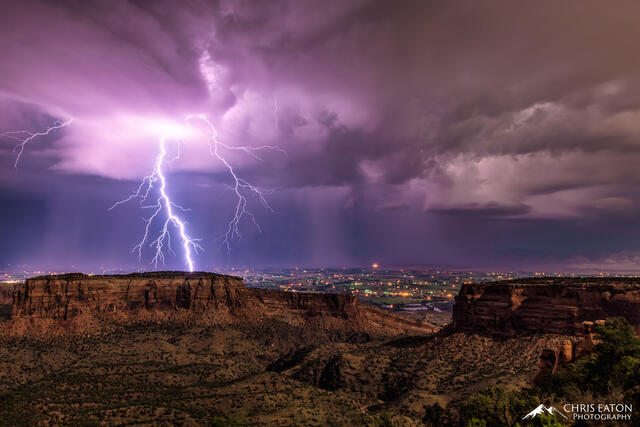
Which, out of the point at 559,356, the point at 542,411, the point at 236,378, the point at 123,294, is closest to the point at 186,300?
the point at 123,294

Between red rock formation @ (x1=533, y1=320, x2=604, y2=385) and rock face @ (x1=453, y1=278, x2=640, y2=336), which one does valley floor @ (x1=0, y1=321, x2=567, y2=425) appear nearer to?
rock face @ (x1=453, y1=278, x2=640, y2=336)

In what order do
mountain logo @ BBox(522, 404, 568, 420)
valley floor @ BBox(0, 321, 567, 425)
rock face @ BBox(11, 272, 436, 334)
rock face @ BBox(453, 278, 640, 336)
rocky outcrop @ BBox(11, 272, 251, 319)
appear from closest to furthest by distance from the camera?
mountain logo @ BBox(522, 404, 568, 420) < valley floor @ BBox(0, 321, 567, 425) < rock face @ BBox(453, 278, 640, 336) < rocky outcrop @ BBox(11, 272, 251, 319) < rock face @ BBox(11, 272, 436, 334)

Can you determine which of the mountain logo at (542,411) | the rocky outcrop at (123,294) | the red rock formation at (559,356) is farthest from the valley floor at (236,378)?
the red rock formation at (559,356)

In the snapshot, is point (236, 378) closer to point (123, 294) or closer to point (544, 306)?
point (123, 294)

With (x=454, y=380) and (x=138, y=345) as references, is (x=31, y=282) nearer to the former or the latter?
(x=138, y=345)

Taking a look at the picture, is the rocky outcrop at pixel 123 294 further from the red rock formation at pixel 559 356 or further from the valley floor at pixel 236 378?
the red rock formation at pixel 559 356

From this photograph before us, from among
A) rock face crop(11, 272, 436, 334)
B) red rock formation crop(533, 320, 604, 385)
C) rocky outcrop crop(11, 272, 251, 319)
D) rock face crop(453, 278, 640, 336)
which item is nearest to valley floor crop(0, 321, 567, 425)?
rock face crop(453, 278, 640, 336)
